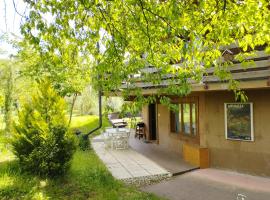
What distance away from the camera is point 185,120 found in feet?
38.0

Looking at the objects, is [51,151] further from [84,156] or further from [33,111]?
[84,156]

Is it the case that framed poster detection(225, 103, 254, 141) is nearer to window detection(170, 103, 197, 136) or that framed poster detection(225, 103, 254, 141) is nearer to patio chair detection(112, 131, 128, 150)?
window detection(170, 103, 197, 136)

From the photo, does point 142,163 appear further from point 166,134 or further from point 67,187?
point 67,187

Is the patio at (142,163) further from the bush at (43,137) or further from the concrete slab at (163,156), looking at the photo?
the bush at (43,137)

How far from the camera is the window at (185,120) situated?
11000mm

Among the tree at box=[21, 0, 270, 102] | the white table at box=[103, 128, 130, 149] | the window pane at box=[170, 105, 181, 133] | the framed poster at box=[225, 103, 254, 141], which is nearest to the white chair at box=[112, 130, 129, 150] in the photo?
the white table at box=[103, 128, 130, 149]

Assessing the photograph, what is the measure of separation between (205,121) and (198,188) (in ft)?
9.46

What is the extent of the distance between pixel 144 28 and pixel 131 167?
19.7 feet

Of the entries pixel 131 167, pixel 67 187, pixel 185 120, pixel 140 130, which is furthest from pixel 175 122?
pixel 67 187

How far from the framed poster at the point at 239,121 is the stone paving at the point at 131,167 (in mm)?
2451

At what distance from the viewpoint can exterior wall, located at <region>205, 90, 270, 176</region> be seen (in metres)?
8.52

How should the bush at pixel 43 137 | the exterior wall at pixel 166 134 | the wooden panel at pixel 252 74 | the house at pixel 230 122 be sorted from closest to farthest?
the wooden panel at pixel 252 74 → the bush at pixel 43 137 → the house at pixel 230 122 → the exterior wall at pixel 166 134

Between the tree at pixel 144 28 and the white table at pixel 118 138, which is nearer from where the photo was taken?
the tree at pixel 144 28

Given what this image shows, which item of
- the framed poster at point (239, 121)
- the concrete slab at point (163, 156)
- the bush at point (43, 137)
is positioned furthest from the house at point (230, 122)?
the bush at point (43, 137)
